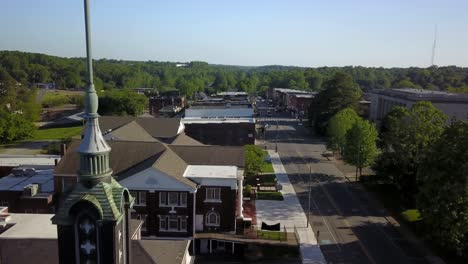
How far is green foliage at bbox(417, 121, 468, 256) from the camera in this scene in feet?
96.8

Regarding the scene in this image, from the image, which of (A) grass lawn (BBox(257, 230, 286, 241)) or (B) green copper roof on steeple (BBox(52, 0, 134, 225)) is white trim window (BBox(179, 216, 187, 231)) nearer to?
(A) grass lawn (BBox(257, 230, 286, 241))

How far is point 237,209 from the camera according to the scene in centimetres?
3656

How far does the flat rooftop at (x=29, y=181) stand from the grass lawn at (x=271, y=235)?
19020 mm

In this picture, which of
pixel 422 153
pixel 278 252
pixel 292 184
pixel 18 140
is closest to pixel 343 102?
pixel 292 184

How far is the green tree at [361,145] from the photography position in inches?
2080

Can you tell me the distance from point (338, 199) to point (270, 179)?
32.3 ft

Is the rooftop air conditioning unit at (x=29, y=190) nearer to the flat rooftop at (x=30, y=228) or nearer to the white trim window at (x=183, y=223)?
the flat rooftop at (x=30, y=228)

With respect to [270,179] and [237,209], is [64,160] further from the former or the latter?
[270,179]

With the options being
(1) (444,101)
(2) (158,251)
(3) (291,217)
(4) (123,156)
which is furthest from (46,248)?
(1) (444,101)

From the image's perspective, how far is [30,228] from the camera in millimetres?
22422

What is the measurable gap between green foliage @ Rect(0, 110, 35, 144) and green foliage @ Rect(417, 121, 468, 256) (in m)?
70.2

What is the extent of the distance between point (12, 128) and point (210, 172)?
5596cm

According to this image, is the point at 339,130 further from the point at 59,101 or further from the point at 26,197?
the point at 59,101

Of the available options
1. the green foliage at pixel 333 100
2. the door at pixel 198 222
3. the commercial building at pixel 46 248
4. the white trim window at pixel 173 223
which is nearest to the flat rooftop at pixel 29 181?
the white trim window at pixel 173 223
